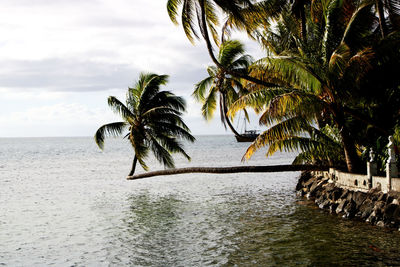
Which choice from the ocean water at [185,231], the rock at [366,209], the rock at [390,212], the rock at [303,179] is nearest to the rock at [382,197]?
the rock at [390,212]

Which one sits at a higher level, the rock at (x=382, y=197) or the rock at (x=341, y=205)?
the rock at (x=382, y=197)

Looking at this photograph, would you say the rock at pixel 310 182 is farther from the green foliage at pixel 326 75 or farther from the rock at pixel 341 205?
the rock at pixel 341 205

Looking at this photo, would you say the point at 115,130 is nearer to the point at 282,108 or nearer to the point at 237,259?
the point at 282,108

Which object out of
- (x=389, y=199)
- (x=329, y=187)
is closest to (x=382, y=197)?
(x=389, y=199)

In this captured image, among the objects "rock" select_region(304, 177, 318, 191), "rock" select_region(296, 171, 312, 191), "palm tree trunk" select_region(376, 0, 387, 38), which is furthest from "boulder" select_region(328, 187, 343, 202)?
"palm tree trunk" select_region(376, 0, 387, 38)

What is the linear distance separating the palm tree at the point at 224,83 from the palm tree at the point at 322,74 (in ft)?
31.9

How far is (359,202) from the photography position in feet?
49.0

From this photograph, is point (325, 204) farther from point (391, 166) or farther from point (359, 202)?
point (391, 166)

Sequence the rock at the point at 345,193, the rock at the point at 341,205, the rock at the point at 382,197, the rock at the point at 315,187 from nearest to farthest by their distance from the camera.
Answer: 1. the rock at the point at 382,197
2. the rock at the point at 341,205
3. the rock at the point at 345,193
4. the rock at the point at 315,187

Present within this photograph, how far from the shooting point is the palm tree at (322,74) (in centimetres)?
1342

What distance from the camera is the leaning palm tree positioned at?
74.7 feet

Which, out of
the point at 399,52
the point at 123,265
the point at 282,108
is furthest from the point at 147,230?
the point at 399,52

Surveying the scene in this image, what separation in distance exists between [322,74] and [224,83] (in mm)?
11942

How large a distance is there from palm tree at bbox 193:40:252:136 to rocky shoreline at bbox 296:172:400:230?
7814mm
